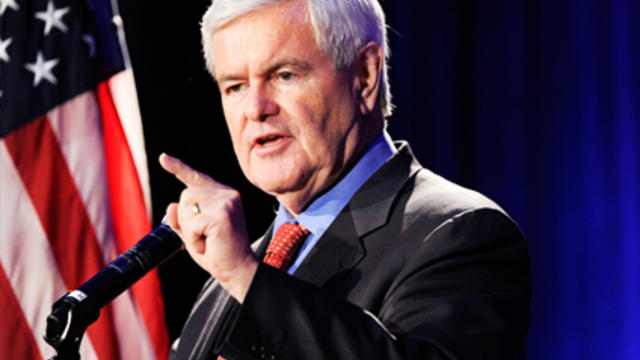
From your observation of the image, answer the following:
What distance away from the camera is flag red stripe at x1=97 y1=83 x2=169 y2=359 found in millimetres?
2801

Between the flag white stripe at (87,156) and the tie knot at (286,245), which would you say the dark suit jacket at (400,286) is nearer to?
the tie knot at (286,245)

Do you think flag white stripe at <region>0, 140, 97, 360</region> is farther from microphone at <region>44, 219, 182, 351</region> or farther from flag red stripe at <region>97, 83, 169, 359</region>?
microphone at <region>44, 219, 182, 351</region>

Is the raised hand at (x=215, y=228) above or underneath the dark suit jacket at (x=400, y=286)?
above

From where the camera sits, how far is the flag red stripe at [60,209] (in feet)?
8.83

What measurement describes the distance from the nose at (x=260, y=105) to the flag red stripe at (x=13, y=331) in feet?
5.34

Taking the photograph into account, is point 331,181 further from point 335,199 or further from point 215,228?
point 215,228

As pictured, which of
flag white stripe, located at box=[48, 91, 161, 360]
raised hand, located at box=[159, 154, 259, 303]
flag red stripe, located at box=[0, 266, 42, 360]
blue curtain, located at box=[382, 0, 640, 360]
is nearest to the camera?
raised hand, located at box=[159, 154, 259, 303]

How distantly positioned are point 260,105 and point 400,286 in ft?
1.32

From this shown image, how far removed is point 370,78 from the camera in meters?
1.47

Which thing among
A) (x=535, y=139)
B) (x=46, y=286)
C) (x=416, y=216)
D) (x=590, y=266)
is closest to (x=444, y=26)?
(x=535, y=139)

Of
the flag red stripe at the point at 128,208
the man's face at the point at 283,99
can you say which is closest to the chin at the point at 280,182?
the man's face at the point at 283,99

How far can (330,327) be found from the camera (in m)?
0.98

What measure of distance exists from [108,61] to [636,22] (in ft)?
6.66

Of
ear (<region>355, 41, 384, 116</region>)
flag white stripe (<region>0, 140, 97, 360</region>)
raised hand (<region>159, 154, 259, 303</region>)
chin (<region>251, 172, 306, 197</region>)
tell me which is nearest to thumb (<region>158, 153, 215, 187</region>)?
raised hand (<region>159, 154, 259, 303</region>)
